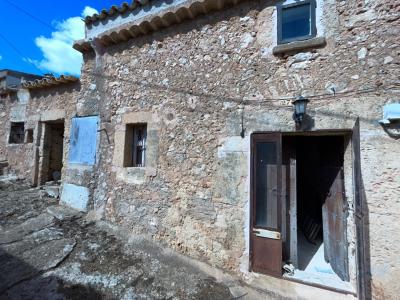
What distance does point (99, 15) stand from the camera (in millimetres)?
5344

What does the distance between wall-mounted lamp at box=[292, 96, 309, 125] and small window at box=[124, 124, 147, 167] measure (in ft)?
9.60

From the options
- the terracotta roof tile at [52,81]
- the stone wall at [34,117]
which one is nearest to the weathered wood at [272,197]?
the stone wall at [34,117]

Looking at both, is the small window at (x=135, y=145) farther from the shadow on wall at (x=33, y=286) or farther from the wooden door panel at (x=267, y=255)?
the wooden door panel at (x=267, y=255)

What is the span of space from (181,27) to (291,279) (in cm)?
452

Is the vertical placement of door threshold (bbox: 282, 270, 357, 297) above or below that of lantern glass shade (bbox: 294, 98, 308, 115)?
below

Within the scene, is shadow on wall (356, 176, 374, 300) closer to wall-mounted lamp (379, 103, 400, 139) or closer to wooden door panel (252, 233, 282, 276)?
wall-mounted lamp (379, 103, 400, 139)

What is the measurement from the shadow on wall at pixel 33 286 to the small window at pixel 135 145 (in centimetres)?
→ 225

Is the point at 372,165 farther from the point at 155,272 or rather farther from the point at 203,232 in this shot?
the point at 155,272

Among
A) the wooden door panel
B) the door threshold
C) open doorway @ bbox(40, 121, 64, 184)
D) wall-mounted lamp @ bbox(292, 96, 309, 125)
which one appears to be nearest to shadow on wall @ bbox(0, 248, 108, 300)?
the wooden door panel

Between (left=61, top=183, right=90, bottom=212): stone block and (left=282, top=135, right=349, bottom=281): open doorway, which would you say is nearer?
(left=282, top=135, right=349, bottom=281): open doorway

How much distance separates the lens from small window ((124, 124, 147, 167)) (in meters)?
4.95

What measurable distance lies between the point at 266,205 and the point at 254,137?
39.7 inches

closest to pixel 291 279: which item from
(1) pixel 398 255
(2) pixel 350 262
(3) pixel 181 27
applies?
(2) pixel 350 262

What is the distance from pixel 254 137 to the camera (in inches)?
143
